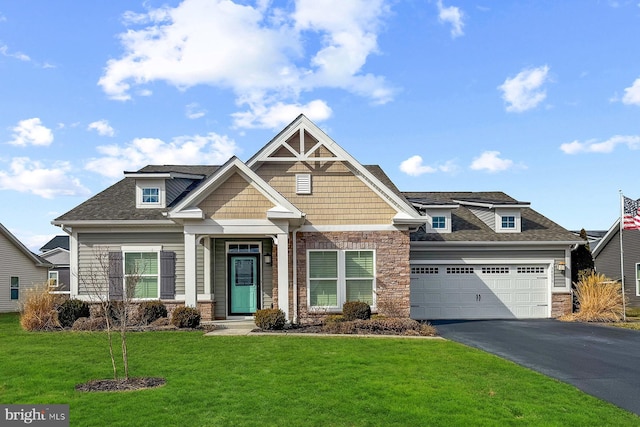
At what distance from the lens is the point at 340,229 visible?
18922 mm

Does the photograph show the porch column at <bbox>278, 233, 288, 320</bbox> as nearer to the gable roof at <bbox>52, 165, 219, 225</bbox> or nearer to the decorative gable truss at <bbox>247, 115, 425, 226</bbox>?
the decorative gable truss at <bbox>247, 115, 425, 226</bbox>

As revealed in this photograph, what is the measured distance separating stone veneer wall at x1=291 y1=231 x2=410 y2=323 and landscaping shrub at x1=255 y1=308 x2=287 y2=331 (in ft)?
6.81

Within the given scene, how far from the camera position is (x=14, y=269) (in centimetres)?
3088

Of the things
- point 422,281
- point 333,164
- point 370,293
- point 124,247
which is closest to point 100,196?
point 124,247

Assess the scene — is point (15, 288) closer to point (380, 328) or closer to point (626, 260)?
point (380, 328)

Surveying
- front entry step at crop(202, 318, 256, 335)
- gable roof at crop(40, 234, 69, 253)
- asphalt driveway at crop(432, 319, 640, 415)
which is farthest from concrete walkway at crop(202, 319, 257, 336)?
gable roof at crop(40, 234, 69, 253)

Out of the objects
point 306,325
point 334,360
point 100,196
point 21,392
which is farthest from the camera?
point 100,196

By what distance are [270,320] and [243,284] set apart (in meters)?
3.45

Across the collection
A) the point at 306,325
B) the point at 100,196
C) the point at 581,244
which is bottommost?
the point at 306,325

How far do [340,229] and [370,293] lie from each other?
2255 millimetres

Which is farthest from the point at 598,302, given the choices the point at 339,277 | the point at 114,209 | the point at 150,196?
the point at 114,209

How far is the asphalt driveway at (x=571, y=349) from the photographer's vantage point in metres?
10.2

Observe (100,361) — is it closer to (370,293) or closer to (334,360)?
(334,360)

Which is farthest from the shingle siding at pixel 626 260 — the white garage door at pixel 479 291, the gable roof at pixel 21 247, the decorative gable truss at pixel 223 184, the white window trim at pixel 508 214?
the gable roof at pixel 21 247
